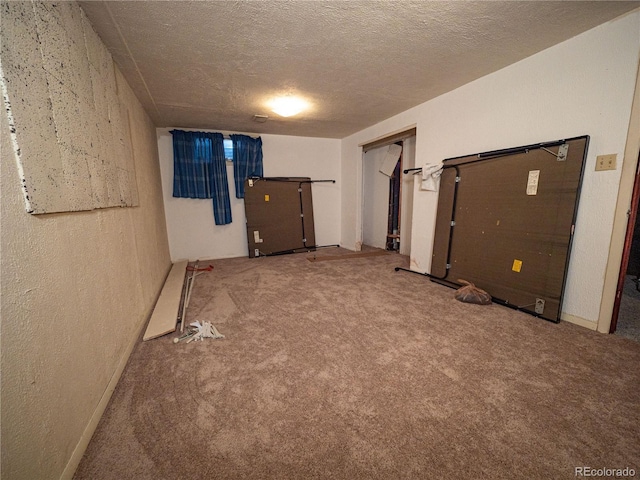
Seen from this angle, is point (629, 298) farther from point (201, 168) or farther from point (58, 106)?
point (201, 168)

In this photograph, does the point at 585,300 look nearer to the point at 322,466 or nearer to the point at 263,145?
the point at 322,466

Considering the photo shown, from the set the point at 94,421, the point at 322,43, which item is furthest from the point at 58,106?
the point at 322,43

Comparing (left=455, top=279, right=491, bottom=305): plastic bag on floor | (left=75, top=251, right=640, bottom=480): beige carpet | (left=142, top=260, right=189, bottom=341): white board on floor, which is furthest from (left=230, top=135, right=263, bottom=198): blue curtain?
(left=455, top=279, right=491, bottom=305): plastic bag on floor

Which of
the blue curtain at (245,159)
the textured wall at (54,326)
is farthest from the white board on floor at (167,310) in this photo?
the blue curtain at (245,159)

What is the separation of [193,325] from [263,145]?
3.52m

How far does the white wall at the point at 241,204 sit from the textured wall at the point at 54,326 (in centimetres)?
279

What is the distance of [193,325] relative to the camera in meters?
2.06

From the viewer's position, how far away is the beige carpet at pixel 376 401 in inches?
38.9

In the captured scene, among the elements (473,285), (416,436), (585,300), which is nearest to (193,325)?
(416,436)

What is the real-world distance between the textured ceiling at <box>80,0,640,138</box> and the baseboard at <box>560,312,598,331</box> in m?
2.14

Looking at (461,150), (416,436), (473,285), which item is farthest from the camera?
(461,150)

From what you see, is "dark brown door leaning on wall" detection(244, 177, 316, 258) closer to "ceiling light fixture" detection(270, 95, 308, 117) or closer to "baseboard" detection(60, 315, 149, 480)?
"ceiling light fixture" detection(270, 95, 308, 117)

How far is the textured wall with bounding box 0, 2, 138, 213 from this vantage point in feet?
2.88

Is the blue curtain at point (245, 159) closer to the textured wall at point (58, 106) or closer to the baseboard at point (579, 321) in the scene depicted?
the textured wall at point (58, 106)
